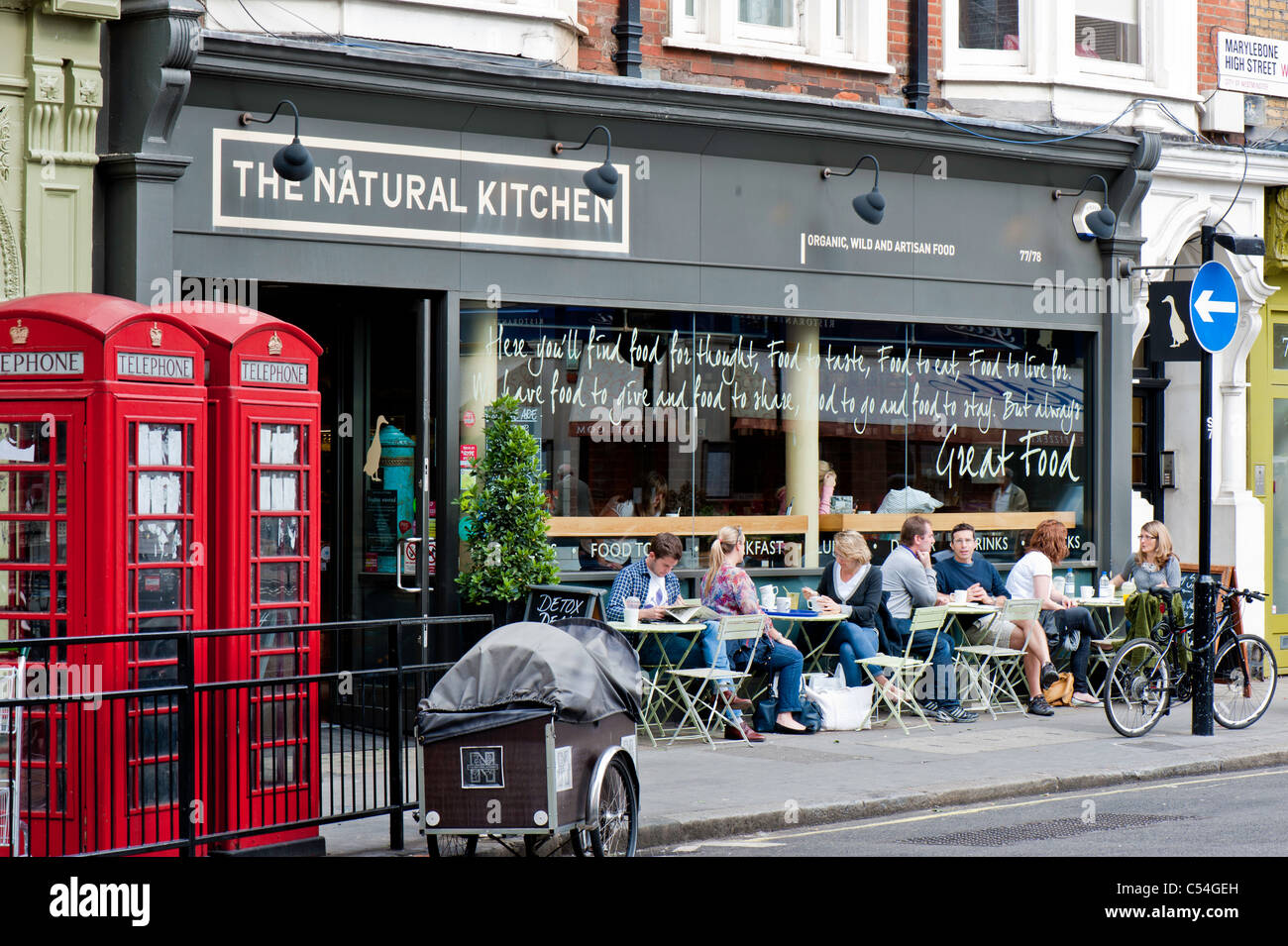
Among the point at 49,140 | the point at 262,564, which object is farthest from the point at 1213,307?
the point at 49,140

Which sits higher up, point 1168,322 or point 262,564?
point 1168,322

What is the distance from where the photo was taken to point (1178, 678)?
12766 mm

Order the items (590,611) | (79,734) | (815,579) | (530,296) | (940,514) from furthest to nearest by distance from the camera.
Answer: (940,514), (815,579), (530,296), (590,611), (79,734)

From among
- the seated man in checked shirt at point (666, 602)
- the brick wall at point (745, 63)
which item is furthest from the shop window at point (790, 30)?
the seated man in checked shirt at point (666, 602)

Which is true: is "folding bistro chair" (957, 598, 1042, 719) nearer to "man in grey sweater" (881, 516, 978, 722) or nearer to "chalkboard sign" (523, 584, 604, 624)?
"man in grey sweater" (881, 516, 978, 722)

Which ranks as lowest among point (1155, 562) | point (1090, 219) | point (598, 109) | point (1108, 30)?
point (1155, 562)

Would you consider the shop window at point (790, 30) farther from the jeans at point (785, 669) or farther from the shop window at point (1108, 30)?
the jeans at point (785, 669)

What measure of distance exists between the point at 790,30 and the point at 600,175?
2.60m

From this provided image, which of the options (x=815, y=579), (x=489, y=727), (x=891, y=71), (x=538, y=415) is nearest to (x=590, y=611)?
(x=538, y=415)

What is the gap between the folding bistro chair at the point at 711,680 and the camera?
11.6 meters

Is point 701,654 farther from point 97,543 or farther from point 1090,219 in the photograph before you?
point 1090,219

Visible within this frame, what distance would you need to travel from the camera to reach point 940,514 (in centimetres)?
1459

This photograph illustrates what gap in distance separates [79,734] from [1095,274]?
433 inches

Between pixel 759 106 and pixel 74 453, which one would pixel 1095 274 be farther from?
pixel 74 453
